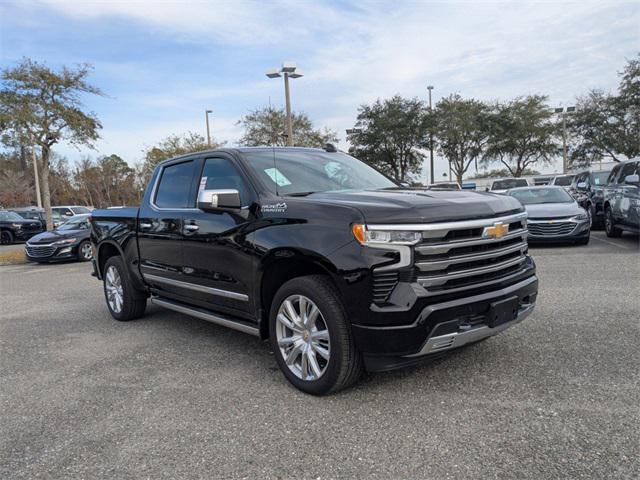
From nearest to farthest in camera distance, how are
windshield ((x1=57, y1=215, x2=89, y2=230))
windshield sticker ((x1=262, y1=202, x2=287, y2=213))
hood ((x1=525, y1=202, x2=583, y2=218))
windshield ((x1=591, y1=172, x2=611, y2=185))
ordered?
windshield sticker ((x1=262, y1=202, x2=287, y2=213)) → hood ((x1=525, y1=202, x2=583, y2=218)) → windshield ((x1=57, y1=215, x2=89, y2=230)) → windshield ((x1=591, y1=172, x2=611, y2=185))

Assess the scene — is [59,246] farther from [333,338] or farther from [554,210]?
[554,210]

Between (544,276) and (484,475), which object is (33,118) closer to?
(544,276)

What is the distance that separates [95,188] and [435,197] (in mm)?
51660

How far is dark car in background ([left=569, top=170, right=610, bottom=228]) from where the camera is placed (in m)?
13.6

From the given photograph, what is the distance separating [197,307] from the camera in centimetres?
468

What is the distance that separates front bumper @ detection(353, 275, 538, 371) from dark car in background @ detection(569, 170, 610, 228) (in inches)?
467

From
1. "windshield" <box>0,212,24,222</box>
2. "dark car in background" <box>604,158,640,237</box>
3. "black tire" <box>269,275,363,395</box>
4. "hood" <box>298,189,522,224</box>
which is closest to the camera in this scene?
"hood" <box>298,189,522,224</box>

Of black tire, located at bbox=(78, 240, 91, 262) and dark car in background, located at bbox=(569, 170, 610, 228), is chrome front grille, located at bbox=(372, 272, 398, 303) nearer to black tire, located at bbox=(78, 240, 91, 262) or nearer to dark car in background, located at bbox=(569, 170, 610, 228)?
dark car in background, located at bbox=(569, 170, 610, 228)

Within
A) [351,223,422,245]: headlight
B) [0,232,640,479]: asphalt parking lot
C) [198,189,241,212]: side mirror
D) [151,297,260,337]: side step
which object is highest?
[198,189,241,212]: side mirror

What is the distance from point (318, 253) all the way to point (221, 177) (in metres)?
1.60

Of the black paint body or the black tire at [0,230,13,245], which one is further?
the black tire at [0,230,13,245]

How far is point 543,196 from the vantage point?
12.0m

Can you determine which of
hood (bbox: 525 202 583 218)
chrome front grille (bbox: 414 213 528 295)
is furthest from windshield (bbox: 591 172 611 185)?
chrome front grille (bbox: 414 213 528 295)

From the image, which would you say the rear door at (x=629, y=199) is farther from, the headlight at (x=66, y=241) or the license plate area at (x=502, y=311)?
the headlight at (x=66, y=241)
